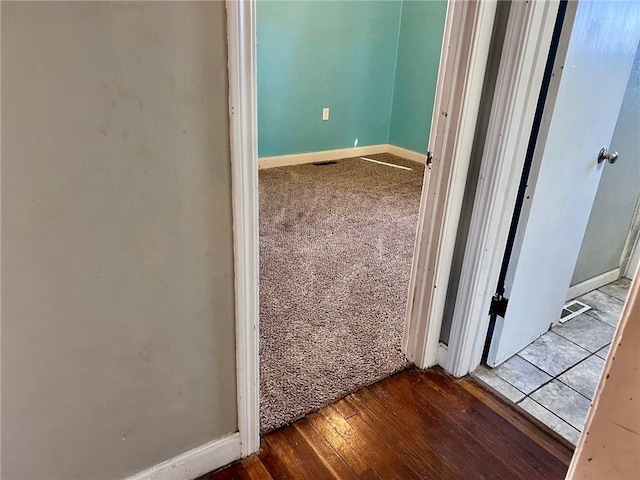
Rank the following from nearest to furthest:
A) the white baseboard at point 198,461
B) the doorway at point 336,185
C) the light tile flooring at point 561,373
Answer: the white baseboard at point 198,461
the light tile flooring at point 561,373
the doorway at point 336,185

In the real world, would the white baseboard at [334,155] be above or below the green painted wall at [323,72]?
below

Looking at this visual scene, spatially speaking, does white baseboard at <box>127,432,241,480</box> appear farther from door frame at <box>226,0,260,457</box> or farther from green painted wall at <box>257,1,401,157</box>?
green painted wall at <box>257,1,401,157</box>

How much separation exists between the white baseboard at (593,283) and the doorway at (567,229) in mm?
93

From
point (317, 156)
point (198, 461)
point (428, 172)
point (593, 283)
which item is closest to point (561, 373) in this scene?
point (593, 283)

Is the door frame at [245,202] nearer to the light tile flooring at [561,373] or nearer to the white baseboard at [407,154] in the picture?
the light tile flooring at [561,373]

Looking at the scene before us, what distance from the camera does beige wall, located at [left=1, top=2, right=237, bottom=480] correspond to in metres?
0.85

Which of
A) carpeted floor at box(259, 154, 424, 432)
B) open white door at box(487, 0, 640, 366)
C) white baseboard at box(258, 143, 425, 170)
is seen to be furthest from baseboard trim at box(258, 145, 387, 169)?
open white door at box(487, 0, 640, 366)

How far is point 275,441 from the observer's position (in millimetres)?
1494

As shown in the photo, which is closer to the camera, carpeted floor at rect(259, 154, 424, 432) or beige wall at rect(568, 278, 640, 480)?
beige wall at rect(568, 278, 640, 480)

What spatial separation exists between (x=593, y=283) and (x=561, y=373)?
2.93 feet

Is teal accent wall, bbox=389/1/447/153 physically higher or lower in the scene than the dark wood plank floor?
higher

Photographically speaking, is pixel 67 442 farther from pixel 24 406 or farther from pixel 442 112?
pixel 442 112

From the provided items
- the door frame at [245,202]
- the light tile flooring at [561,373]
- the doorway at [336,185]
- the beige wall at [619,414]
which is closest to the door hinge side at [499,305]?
the light tile flooring at [561,373]

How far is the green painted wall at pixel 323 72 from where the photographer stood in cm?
389
